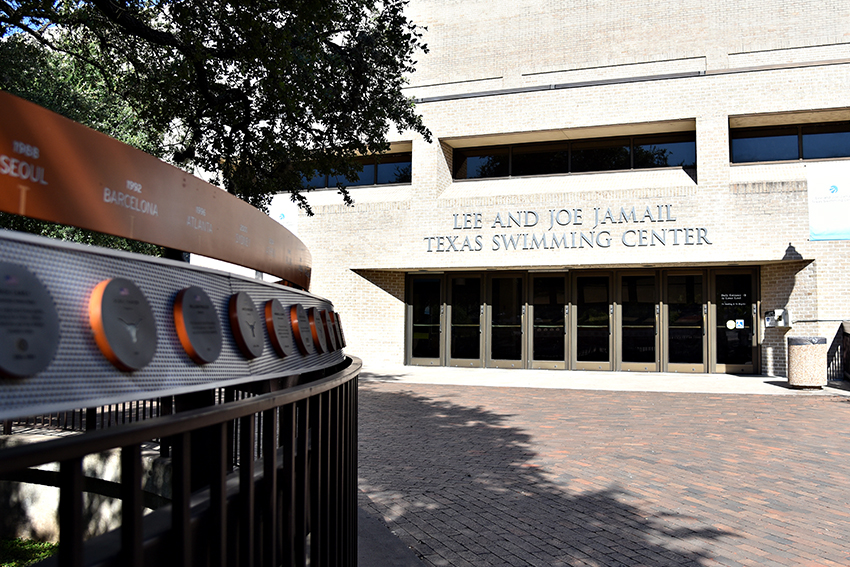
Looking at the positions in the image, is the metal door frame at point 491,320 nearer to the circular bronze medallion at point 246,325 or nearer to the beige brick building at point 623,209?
the beige brick building at point 623,209

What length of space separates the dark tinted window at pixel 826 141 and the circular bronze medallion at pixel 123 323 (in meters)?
19.8

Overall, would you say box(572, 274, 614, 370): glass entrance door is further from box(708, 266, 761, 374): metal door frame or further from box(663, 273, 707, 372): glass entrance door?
box(708, 266, 761, 374): metal door frame

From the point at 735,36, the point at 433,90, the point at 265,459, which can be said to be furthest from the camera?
the point at 433,90

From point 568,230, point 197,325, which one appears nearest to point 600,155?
point 568,230

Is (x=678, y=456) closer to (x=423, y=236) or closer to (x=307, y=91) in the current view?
(x=307, y=91)

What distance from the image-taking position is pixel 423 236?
733 inches

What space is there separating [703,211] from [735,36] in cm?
721

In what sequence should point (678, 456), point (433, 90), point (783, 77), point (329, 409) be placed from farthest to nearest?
point (433, 90) < point (783, 77) < point (678, 456) < point (329, 409)

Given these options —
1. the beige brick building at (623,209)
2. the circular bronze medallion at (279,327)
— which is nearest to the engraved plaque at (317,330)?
the circular bronze medallion at (279,327)

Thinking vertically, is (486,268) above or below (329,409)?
above

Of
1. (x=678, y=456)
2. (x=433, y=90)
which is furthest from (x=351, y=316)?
(x=678, y=456)

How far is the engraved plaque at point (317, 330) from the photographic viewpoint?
2.62 m

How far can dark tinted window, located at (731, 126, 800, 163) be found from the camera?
17.2 meters

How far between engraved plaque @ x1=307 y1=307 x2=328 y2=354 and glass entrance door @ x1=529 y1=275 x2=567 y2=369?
16.2 m
